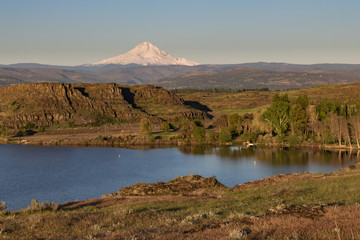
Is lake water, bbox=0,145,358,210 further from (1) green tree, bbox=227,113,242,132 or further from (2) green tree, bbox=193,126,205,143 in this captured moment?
(1) green tree, bbox=227,113,242,132

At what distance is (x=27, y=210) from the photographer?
26891mm

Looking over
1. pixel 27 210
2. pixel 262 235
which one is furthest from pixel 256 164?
pixel 262 235

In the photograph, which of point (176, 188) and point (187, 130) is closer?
Result: point (176, 188)

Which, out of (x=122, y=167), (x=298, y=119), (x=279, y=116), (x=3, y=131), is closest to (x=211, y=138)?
(x=279, y=116)

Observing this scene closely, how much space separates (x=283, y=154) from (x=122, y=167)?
130 feet

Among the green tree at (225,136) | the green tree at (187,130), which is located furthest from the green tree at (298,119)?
the green tree at (187,130)

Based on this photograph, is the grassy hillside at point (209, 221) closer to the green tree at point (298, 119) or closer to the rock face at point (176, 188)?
the rock face at point (176, 188)

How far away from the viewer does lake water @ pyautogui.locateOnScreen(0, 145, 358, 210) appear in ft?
213

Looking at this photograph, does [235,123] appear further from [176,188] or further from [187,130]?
[176,188]

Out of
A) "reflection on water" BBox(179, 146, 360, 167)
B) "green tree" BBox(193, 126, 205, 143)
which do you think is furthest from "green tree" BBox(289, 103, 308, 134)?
"green tree" BBox(193, 126, 205, 143)

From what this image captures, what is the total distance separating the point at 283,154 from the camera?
329 feet

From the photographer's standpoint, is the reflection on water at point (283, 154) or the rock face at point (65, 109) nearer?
the reflection on water at point (283, 154)

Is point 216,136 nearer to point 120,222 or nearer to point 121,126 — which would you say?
point 121,126

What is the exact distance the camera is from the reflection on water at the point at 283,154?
289ft
